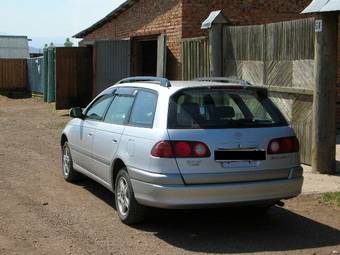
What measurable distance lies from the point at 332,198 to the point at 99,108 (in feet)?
10.8

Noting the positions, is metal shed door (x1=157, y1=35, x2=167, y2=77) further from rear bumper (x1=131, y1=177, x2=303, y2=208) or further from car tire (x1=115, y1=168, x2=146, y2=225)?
rear bumper (x1=131, y1=177, x2=303, y2=208)

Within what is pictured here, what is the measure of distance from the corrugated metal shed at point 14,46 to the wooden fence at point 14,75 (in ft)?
72.5

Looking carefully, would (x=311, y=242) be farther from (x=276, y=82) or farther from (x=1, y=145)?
(x=1, y=145)

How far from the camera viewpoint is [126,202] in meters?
6.61

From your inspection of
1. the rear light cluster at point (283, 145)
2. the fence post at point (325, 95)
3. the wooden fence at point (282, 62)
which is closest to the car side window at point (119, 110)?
the rear light cluster at point (283, 145)

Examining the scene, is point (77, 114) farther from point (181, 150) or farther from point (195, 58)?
point (195, 58)

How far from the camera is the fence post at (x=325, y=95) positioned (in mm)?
9273

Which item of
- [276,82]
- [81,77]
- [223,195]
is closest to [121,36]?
[81,77]

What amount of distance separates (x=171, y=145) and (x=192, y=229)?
1124 mm

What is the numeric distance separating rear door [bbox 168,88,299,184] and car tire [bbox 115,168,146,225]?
78cm

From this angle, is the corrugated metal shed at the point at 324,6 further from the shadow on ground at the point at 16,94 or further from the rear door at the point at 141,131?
the shadow on ground at the point at 16,94

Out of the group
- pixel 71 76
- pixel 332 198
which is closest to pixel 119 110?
pixel 332 198

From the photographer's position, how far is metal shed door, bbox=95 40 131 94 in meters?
18.8

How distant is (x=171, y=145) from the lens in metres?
5.97
